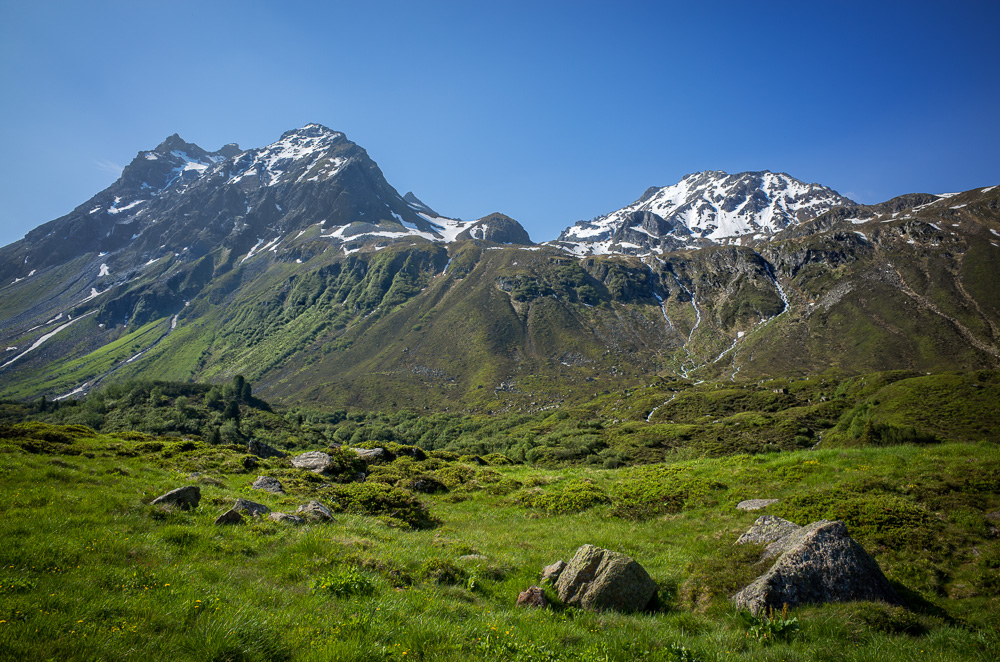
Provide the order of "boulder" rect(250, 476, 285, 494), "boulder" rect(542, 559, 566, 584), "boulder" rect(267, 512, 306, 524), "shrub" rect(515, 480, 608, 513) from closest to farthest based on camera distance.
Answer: "boulder" rect(542, 559, 566, 584), "boulder" rect(267, 512, 306, 524), "shrub" rect(515, 480, 608, 513), "boulder" rect(250, 476, 285, 494)

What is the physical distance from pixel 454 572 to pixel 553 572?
104 inches

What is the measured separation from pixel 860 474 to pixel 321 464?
29050 millimetres

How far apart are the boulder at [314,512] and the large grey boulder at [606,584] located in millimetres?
9086

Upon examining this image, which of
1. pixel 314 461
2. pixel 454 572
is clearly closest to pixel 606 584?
pixel 454 572

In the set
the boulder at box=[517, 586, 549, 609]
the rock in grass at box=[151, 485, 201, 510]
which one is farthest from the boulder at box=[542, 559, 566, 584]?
the rock in grass at box=[151, 485, 201, 510]

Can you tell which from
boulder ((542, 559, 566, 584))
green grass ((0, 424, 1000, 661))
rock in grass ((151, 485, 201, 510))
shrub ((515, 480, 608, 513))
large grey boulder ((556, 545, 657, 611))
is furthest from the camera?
shrub ((515, 480, 608, 513))

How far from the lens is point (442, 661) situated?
6.36m

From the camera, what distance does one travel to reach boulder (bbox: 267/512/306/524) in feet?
45.3

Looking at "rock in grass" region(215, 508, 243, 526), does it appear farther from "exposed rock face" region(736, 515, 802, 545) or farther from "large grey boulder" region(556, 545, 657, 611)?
"exposed rock face" region(736, 515, 802, 545)

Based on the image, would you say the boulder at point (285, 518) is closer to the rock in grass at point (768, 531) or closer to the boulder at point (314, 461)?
the boulder at point (314, 461)

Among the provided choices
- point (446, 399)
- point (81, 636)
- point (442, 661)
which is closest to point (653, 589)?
point (442, 661)

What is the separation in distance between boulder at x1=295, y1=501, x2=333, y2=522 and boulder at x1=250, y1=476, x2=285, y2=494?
18.5 ft

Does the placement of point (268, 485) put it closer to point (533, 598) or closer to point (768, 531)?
point (533, 598)

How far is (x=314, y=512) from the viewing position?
15281mm
